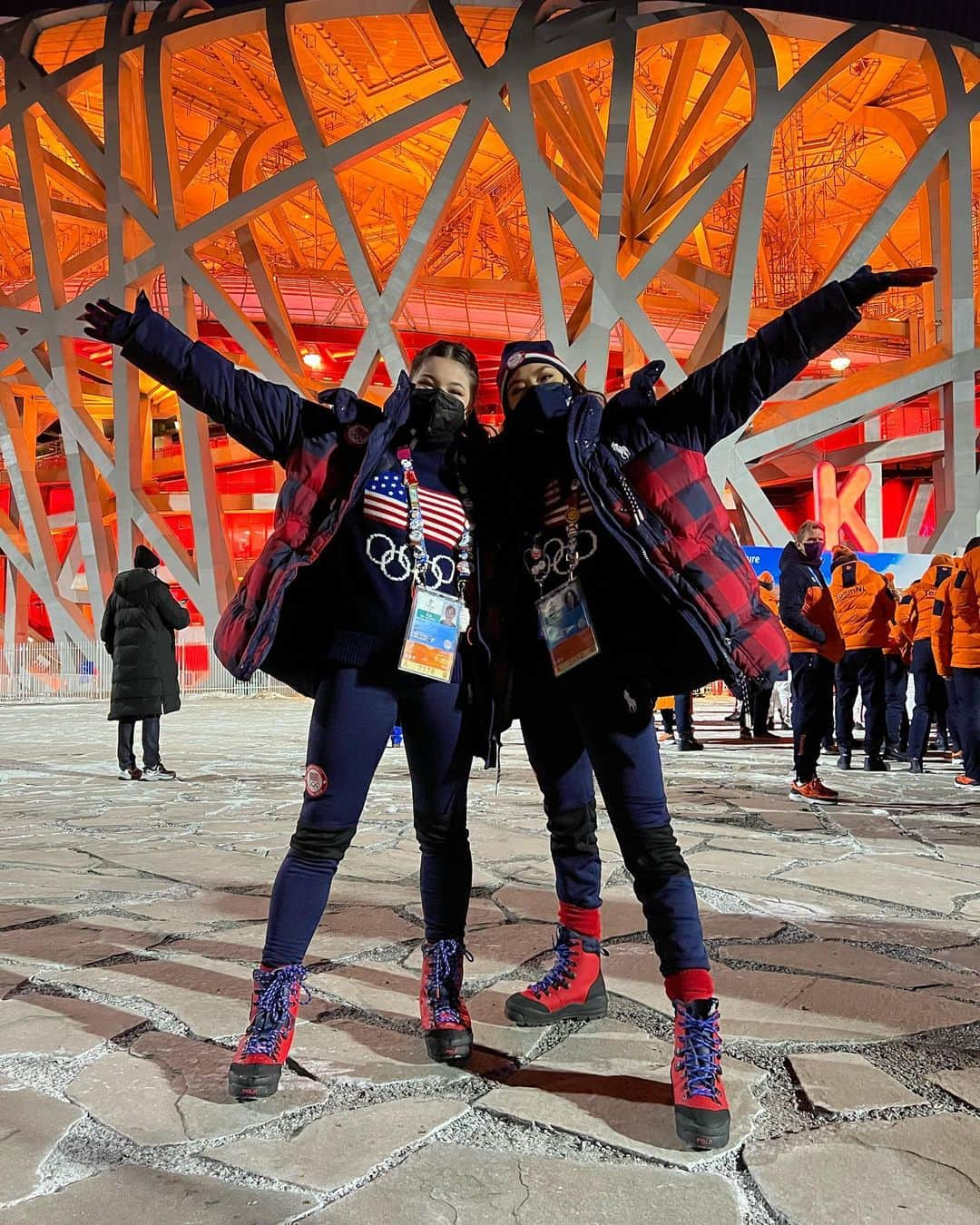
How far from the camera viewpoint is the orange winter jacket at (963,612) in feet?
21.7

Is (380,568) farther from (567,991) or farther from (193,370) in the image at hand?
(567,991)

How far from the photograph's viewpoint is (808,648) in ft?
21.5

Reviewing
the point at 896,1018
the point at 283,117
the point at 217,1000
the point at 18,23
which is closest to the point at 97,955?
the point at 217,1000

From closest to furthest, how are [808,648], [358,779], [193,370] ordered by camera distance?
[193,370] < [358,779] < [808,648]

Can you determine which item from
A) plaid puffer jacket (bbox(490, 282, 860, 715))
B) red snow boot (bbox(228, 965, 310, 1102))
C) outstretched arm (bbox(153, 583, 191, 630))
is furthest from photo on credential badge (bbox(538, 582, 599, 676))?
outstretched arm (bbox(153, 583, 191, 630))

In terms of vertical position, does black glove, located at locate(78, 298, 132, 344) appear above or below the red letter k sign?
below

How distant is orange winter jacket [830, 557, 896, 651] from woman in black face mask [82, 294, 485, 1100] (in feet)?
21.7

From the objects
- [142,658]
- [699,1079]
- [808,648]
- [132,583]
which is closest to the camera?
[699,1079]

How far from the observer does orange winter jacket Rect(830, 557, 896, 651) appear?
818 cm

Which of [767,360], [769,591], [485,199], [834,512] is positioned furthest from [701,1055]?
[485,199]

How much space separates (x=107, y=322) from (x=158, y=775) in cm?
599

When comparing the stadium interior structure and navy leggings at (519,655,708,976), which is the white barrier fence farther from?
navy leggings at (519,655,708,976)

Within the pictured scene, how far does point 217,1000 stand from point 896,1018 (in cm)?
176

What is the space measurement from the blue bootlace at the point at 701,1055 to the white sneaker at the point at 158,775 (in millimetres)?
6162
